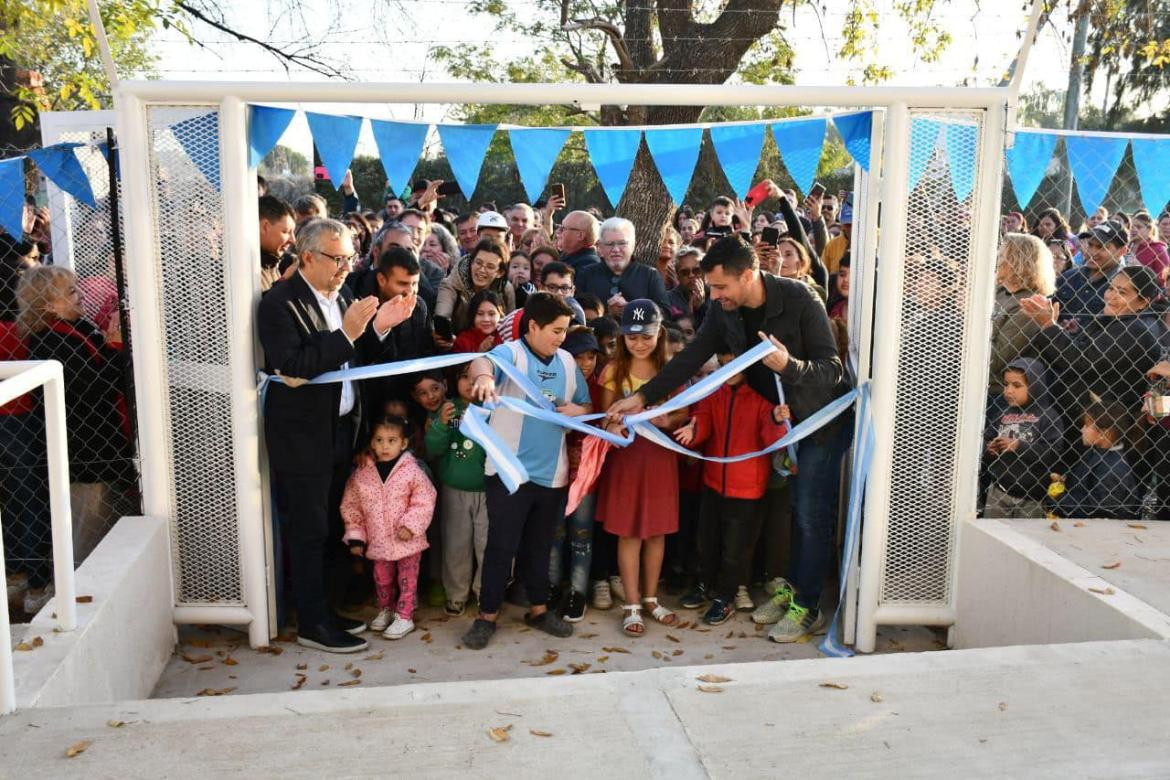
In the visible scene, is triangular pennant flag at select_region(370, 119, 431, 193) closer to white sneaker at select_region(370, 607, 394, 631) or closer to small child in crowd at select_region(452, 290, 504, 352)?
small child in crowd at select_region(452, 290, 504, 352)

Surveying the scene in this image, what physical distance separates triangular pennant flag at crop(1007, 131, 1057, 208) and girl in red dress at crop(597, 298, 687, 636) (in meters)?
1.74

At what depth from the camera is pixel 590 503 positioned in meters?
4.84

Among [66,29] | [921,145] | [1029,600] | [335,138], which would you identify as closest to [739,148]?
[921,145]

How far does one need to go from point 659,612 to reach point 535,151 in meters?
2.38

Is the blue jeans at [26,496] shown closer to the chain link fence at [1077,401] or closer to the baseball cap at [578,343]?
the baseball cap at [578,343]

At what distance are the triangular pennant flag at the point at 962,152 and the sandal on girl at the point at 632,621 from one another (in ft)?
8.12

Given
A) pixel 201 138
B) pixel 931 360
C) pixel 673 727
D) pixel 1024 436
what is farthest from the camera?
pixel 1024 436

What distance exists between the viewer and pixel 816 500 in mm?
4629

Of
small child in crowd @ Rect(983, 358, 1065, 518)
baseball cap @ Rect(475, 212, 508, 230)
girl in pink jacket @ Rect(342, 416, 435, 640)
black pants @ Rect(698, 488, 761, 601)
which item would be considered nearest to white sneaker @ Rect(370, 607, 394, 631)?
girl in pink jacket @ Rect(342, 416, 435, 640)

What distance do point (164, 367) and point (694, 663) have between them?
271 centimetres

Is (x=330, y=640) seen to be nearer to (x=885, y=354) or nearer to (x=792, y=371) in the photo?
(x=792, y=371)

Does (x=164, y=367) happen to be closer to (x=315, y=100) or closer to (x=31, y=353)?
(x=31, y=353)

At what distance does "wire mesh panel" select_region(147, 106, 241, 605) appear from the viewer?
160 inches

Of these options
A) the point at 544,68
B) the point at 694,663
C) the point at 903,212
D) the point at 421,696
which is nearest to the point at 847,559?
the point at 694,663
